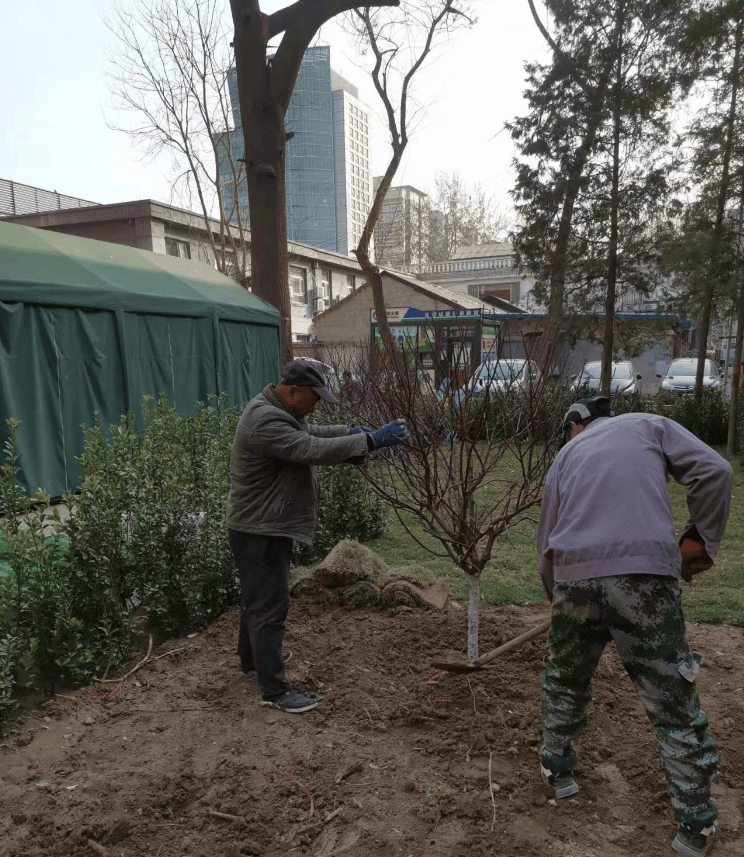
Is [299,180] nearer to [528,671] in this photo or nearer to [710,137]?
[710,137]

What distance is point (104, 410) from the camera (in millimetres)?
8820

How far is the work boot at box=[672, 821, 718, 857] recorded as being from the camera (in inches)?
90.7

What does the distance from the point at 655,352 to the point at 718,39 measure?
19.3 meters

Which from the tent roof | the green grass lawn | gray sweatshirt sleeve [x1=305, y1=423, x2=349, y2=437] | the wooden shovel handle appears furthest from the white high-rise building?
the wooden shovel handle

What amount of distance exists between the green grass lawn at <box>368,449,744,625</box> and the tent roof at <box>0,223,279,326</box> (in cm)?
468

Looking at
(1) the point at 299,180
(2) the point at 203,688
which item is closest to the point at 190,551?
(2) the point at 203,688

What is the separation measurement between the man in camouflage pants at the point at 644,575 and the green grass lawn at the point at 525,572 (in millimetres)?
1628

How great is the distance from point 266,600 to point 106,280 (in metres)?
6.71

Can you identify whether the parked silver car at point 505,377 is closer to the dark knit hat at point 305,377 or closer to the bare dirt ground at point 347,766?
the dark knit hat at point 305,377

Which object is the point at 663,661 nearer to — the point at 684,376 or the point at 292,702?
the point at 292,702

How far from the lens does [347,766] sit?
2.91m

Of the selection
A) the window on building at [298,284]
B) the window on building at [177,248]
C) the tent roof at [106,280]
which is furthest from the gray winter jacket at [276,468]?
the window on building at [298,284]

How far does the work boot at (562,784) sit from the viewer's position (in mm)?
2629

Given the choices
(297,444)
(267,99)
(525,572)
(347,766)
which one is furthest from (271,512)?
(267,99)
